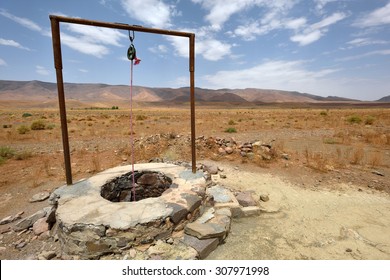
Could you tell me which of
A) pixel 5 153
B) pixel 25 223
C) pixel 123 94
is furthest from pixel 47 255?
pixel 123 94

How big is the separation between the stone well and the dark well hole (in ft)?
1.78

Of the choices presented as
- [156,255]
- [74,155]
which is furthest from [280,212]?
[74,155]

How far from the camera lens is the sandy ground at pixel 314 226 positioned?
116 inches

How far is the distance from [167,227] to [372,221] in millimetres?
3556

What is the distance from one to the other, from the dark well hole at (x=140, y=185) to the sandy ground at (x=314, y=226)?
173 cm

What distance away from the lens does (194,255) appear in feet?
8.71

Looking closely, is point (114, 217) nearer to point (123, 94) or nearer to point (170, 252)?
point (170, 252)

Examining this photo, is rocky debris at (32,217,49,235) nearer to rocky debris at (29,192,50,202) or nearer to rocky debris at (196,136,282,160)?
rocky debris at (29,192,50,202)

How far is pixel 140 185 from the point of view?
456 centimetres

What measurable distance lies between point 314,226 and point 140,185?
11.2 feet

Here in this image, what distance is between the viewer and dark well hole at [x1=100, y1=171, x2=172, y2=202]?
431 centimetres

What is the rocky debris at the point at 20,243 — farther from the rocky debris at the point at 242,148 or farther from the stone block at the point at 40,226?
the rocky debris at the point at 242,148

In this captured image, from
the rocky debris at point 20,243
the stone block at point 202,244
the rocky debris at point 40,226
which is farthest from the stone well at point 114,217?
the rocky debris at point 20,243

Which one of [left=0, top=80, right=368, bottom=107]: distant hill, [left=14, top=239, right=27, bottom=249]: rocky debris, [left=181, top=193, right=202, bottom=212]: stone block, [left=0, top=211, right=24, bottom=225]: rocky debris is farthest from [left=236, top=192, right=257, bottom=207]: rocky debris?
[left=0, top=80, right=368, bottom=107]: distant hill
